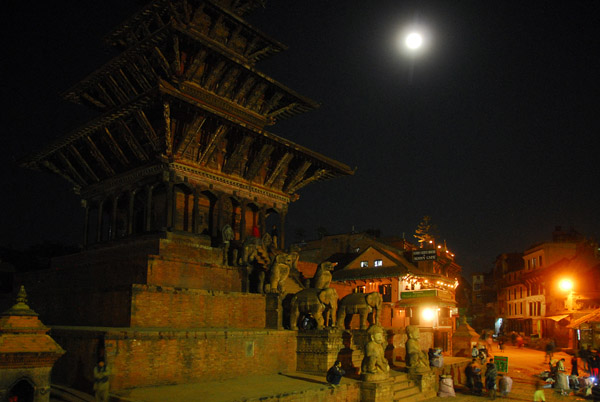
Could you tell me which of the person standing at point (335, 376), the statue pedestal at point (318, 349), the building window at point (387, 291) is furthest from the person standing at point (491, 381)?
the building window at point (387, 291)

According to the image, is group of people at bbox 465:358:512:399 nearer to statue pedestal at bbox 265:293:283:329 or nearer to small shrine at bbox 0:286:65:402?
statue pedestal at bbox 265:293:283:329

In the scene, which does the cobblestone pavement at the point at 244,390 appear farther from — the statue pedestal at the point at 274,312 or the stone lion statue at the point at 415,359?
the statue pedestal at the point at 274,312

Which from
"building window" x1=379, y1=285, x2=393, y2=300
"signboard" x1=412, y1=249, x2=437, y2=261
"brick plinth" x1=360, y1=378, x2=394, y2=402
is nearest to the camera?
"brick plinth" x1=360, y1=378, x2=394, y2=402

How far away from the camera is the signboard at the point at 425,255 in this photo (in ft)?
124

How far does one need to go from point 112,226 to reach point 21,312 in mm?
15853

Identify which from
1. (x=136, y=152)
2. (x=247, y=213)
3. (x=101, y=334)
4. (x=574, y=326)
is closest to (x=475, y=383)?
(x=247, y=213)

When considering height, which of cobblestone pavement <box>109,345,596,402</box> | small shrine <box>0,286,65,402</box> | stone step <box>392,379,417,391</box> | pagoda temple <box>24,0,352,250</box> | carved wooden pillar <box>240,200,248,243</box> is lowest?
stone step <box>392,379,417,391</box>

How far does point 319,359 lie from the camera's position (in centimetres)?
1658

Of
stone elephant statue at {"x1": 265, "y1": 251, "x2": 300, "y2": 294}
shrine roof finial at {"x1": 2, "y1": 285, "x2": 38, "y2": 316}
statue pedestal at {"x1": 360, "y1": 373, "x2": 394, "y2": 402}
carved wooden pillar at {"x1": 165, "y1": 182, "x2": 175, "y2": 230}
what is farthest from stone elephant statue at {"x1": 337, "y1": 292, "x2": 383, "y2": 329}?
shrine roof finial at {"x1": 2, "y1": 285, "x2": 38, "y2": 316}

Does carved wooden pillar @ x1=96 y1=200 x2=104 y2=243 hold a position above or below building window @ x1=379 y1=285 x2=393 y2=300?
above

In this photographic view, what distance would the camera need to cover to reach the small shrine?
314 inches

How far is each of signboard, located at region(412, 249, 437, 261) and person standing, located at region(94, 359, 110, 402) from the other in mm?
29806

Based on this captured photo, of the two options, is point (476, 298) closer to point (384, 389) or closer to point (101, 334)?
point (384, 389)

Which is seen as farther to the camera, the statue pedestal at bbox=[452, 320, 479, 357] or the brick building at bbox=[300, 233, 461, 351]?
the brick building at bbox=[300, 233, 461, 351]
